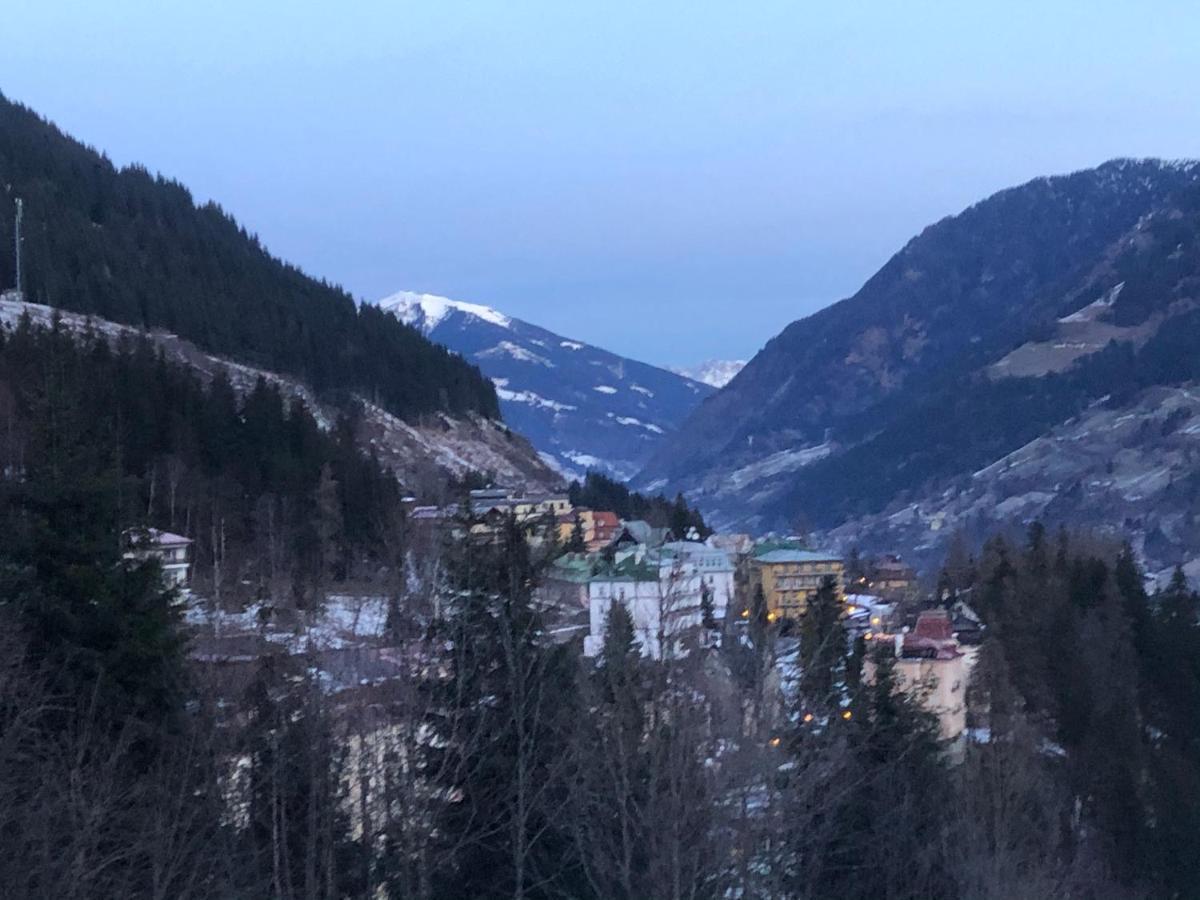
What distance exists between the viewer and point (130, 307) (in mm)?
72000

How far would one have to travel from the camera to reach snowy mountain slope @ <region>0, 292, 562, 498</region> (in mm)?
62250

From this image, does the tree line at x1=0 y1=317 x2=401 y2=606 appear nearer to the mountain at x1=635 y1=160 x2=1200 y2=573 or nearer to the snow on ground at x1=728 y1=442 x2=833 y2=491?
the mountain at x1=635 y1=160 x2=1200 y2=573

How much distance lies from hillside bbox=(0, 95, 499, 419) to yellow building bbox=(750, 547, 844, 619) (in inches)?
1455

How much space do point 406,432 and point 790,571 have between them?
109 feet

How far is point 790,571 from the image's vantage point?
156ft

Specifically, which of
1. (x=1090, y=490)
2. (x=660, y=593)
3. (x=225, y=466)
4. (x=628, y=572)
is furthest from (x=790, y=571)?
(x=1090, y=490)

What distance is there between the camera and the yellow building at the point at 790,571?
44.8m

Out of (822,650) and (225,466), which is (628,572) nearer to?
(822,650)

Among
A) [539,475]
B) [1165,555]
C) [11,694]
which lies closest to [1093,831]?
[11,694]

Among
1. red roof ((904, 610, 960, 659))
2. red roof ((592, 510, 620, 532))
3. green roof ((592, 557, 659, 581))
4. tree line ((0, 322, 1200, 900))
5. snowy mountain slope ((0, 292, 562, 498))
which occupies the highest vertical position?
snowy mountain slope ((0, 292, 562, 498))

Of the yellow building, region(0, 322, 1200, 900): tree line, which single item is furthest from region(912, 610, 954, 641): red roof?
region(0, 322, 1200, 900): tree line

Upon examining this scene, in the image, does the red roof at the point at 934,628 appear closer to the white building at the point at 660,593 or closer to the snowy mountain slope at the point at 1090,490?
the white building at the point at 660,593

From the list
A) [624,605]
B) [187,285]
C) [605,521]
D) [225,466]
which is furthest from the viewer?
[187,285]

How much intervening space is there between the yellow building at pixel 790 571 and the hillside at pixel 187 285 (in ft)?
121
